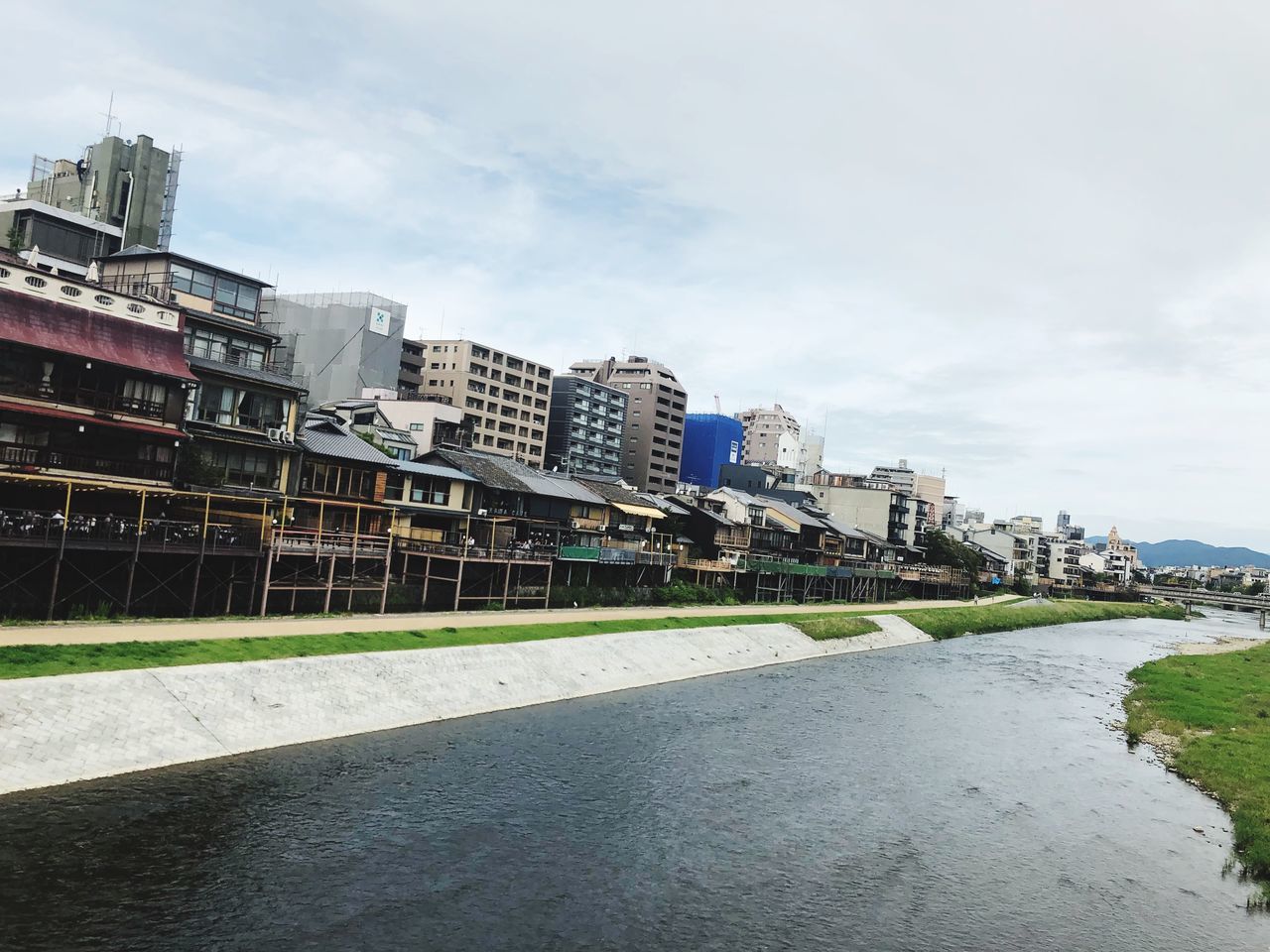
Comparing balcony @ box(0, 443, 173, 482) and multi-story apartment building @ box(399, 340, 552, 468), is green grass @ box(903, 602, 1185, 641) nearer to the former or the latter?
multi-story apartment building @ box(399, 340, 552, 468)

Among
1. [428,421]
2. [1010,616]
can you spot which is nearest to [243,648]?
[428,421]

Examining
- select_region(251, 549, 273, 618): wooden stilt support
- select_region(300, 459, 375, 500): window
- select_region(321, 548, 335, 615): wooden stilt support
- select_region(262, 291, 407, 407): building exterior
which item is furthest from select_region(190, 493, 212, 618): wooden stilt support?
select_region(262, 291, 407, 407): building exterior

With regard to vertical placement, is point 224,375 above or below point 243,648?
above

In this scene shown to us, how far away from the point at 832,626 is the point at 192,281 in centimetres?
5568

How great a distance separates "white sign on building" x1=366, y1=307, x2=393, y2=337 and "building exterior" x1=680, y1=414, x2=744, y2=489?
78.7 meters

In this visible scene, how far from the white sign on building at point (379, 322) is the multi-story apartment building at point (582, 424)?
136 feet

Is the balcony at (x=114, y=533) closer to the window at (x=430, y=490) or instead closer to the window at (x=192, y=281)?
the window at (x=192, y=281)

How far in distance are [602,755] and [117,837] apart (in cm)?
1696

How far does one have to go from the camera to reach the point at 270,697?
3412cm

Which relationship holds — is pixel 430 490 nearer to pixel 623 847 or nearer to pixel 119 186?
pixel 623 847

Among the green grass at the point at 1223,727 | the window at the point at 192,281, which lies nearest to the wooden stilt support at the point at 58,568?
the window at the point at 192,281

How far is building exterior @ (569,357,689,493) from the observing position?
167 m

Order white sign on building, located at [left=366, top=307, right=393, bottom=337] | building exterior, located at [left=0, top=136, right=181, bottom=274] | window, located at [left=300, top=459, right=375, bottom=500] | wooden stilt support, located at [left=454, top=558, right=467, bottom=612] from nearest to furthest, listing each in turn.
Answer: window, located at [left=300, top=459, right=375, bottom=500] → wooden stilt support, located at [left=454, top=558, right=467, bottom=612] → building exterior, located at [left=0, top=136, right=181, bottom=274] → white sign on building, located at [left=366, top=307, right=393, bottom=337]

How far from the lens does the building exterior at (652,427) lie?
16688 cm
